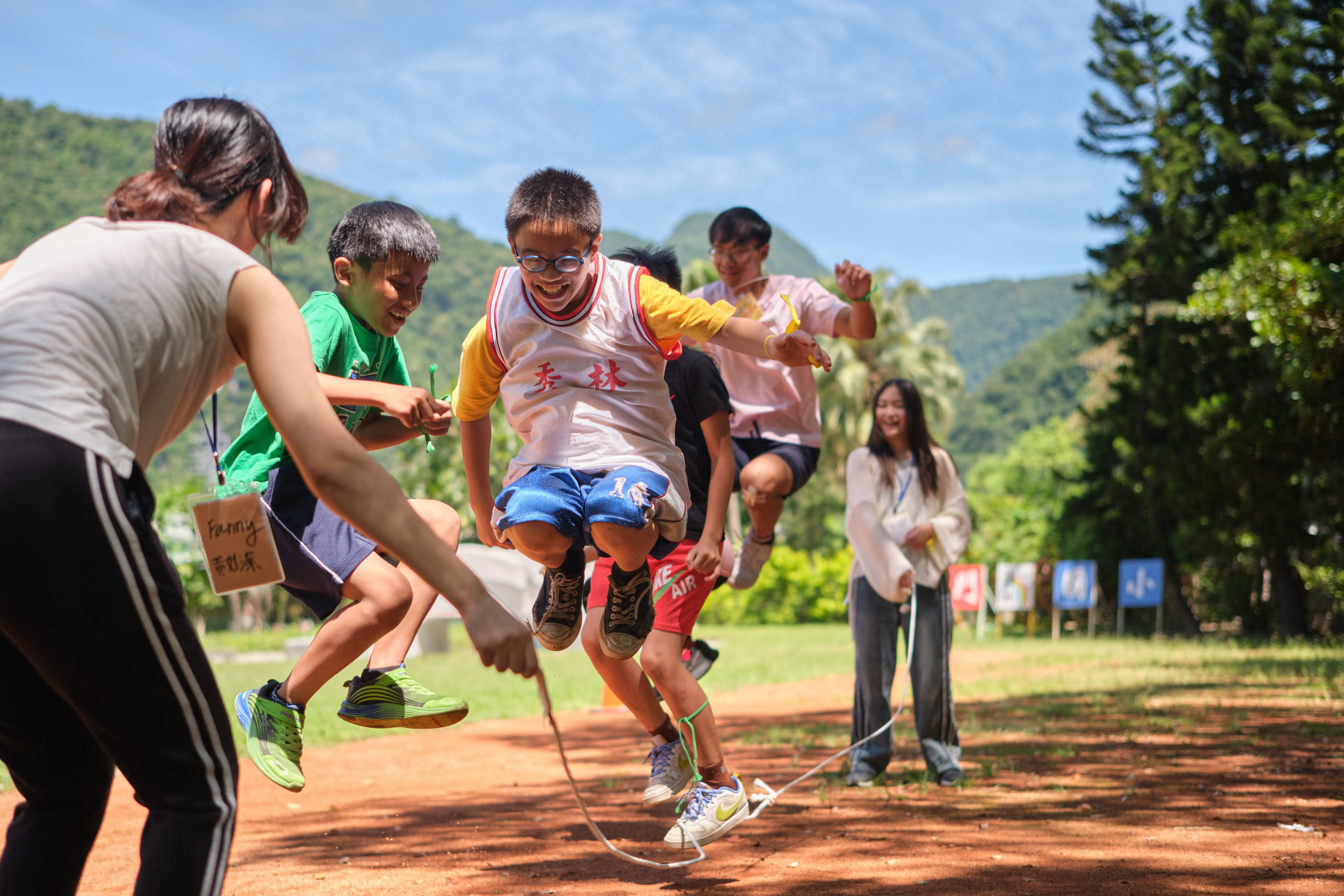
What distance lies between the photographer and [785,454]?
6.16 m

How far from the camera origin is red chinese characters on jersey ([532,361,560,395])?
399cm

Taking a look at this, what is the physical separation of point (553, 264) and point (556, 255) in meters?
0.03

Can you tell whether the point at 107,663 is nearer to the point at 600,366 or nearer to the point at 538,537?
the point at 538,537

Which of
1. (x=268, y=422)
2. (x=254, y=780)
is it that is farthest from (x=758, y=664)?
(x=268, y=422)

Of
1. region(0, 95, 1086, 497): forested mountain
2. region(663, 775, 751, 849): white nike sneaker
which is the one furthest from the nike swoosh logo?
region(0, 95, 1086, 497): forested mountain

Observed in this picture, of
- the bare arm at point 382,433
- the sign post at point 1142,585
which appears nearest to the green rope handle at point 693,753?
the bare arm at point 382,433

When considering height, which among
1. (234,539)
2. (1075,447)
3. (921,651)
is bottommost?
(921,651)

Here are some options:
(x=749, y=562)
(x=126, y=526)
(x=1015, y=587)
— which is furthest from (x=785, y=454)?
(x=1015, y=587)

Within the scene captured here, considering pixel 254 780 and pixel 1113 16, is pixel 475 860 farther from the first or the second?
pixel 1113 16

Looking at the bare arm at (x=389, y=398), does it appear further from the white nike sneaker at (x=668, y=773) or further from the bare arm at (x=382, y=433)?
the white nike sneaker at (x=668, y=773)

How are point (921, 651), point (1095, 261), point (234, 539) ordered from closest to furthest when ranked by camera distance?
point (234, 539) → point (921, 651) → point (1095, 261)

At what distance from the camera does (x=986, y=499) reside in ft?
167

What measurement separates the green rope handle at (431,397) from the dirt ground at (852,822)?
1848 mm

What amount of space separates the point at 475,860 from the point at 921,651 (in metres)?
3.02
